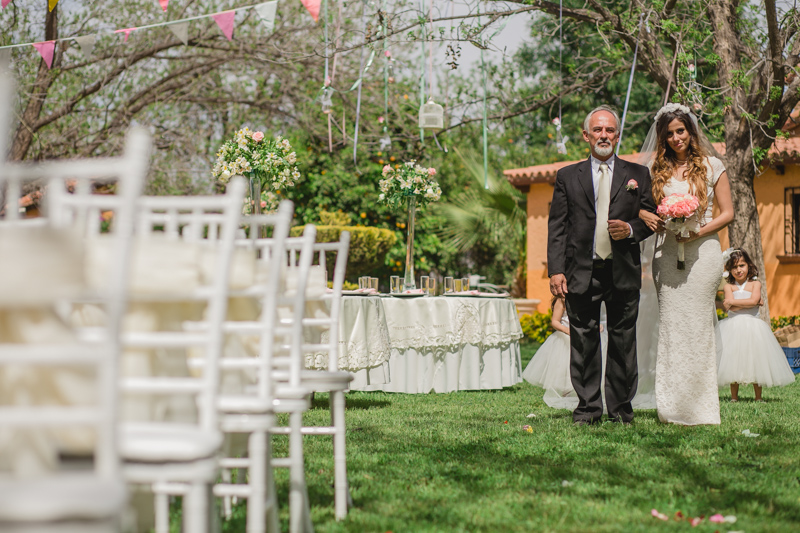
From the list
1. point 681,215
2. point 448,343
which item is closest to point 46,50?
point 448,343

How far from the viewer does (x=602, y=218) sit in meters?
5.23

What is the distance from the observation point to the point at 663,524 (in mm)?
2984

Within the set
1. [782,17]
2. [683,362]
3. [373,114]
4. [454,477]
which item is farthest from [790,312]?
[454,477]

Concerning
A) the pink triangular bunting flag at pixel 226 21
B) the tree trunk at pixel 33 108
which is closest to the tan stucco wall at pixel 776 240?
the pink triangular bunting flag at pixel 226 21

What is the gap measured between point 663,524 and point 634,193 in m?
2.71

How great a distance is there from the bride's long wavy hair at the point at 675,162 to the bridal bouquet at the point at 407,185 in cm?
263

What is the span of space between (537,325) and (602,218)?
9778mm

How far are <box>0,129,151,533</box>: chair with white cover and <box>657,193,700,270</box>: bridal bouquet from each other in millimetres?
3981

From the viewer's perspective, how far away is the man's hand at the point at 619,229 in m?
5.07

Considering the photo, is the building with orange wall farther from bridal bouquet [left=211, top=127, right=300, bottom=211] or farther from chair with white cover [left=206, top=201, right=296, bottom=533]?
chair with white cover [left=206, top=201, right=296, bottom=533]

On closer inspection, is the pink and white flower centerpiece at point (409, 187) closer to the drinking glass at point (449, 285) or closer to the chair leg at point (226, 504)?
the drinking glass at point (449, 285)

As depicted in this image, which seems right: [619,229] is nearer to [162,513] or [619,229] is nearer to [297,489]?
[297,489]

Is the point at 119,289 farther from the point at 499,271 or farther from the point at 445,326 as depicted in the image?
the point at 499,271

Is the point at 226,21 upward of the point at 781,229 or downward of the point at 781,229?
upward
